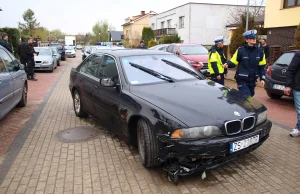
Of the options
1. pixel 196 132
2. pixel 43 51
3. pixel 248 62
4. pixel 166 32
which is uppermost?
pixel 166 32

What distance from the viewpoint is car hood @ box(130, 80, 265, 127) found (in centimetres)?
326

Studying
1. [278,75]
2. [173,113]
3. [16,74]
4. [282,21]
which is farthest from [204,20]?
[173,113]

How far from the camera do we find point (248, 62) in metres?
5.17

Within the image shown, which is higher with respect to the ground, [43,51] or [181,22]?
[181,22]

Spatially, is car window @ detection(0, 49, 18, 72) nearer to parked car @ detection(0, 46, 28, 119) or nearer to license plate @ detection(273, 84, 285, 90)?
parked car @ detection(0, 46, 28, 119)

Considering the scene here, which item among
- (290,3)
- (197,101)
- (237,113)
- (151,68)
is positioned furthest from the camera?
(290,3)

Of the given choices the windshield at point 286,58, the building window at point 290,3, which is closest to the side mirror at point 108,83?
the windshield at point 286,58

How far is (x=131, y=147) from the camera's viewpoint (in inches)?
181

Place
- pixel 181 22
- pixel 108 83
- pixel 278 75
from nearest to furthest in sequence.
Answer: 1. pixel 108 83
2. pixel 278 75
3. pixel 181 22

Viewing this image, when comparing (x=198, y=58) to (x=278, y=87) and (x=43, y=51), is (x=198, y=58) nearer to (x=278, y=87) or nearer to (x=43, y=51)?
(x=278, y=87)

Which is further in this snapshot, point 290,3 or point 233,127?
point 290,3

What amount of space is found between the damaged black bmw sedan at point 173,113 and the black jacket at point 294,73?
1151mm

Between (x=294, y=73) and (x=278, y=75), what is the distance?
120 inches

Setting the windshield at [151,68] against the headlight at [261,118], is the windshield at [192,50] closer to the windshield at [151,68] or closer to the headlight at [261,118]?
the windshield at [151,68]
